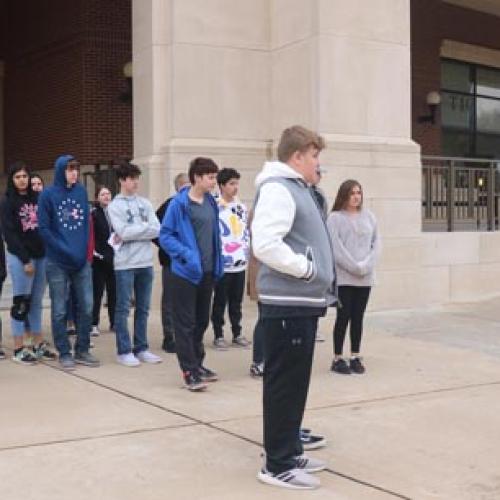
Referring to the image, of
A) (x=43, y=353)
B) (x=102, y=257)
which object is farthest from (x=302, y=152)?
(x=102, y=257)

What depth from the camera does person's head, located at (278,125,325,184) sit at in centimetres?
448

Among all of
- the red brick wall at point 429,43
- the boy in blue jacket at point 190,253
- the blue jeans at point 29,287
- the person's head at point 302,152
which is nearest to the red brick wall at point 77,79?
the red brick wall at point 429,43

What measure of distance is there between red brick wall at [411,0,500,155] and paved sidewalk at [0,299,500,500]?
39.0 ft

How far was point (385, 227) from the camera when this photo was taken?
37.1 feet

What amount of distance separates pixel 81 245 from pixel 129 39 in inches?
384

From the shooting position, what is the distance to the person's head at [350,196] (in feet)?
23.8

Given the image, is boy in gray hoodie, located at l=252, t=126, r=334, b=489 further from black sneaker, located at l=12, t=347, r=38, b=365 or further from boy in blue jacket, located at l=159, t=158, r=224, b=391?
black sneaker, located at l=12, t=347, r=38, b=365

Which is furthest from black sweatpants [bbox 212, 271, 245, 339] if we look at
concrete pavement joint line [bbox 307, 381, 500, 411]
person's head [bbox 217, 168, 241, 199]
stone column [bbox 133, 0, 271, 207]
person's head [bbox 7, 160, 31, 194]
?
stone column [bbox 133, 0, 271, 207]

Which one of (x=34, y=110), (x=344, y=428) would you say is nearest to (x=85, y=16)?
(x=34, y=110)

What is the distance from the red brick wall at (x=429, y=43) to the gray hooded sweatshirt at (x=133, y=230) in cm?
1251

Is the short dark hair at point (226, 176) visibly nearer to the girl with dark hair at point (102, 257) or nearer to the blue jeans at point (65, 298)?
the girl with dark hair at point (102, 257)

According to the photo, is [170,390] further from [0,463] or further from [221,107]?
[221,107]

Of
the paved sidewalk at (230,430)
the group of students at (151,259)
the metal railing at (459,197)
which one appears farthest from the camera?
the metal railing at (459,197)

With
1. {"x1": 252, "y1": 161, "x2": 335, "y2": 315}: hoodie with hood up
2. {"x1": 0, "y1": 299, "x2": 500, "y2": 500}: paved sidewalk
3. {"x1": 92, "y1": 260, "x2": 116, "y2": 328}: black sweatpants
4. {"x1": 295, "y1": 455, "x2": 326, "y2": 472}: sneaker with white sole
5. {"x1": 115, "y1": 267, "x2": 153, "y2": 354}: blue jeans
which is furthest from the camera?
{"x1": 92, "y1": 260, "x2": 116, "y2": 328}: black sweatpants
